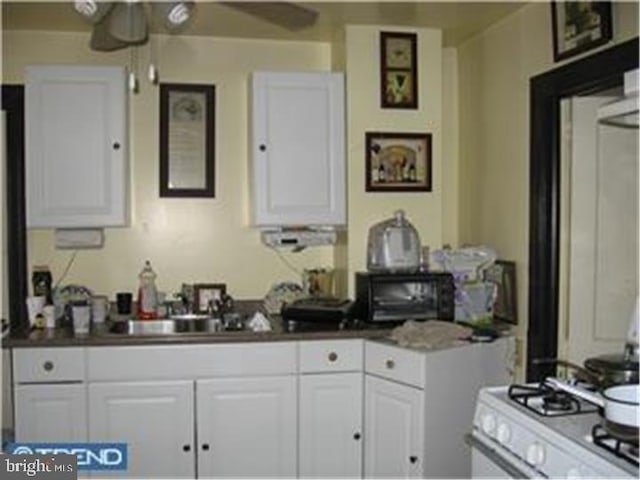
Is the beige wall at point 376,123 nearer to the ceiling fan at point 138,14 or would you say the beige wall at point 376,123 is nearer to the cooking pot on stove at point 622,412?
the ceiling fan at point 138,14

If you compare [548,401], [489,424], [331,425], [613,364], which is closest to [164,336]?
[331,425]

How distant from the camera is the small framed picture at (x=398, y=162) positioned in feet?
11.4

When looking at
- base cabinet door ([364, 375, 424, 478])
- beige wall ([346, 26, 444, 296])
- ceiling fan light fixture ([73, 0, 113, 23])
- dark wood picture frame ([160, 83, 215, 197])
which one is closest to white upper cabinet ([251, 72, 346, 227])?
beige wall ([346, 26, 444, 296])

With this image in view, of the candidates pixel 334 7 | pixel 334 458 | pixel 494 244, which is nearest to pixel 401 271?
pixel 494 244

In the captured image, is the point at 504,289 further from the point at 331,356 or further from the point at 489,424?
the point at 489,424

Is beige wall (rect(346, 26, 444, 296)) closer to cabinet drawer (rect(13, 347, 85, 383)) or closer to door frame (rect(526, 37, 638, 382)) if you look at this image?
door frame (rect(526, 37, 638, 382))

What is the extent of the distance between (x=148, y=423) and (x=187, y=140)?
1.42 metres

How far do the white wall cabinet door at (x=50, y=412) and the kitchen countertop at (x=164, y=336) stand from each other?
0.19 meters

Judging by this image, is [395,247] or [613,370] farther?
[395,247]

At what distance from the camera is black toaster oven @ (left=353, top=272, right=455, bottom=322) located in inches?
127

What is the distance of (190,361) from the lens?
9.95 feet

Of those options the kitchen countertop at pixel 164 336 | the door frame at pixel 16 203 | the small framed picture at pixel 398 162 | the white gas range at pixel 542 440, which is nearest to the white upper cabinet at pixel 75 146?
the door frame at pixel 16 203

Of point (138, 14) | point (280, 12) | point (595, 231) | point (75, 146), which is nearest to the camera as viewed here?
point (138, 14)

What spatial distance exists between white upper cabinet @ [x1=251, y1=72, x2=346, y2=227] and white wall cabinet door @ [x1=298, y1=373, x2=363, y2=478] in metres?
0.79
